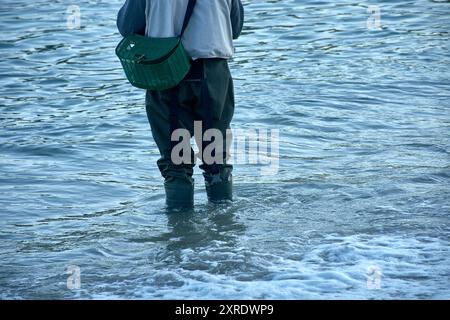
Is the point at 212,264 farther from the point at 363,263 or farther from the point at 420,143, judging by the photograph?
the point at 420,143

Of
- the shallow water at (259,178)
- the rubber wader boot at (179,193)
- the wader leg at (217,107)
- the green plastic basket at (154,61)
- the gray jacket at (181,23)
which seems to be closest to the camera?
the shallow water at (259,178)

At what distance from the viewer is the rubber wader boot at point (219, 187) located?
21.9ft

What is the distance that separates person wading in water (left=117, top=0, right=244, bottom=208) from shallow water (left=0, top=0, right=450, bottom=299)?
0.41m

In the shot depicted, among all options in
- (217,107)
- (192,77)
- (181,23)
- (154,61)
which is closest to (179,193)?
(217,107)

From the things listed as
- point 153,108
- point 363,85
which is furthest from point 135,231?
point 363,85

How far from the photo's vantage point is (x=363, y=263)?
561 centimetres

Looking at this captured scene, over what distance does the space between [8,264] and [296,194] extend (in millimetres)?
2327

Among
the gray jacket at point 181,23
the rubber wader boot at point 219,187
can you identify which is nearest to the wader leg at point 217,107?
the rubber wader boot at point 219,187

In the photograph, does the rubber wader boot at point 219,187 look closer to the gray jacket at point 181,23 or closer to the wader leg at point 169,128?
the wader leg at point 169,128

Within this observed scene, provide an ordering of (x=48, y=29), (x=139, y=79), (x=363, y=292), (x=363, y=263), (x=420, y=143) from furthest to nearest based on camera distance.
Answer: (x=48, y=29), (x=420, y=143), (x=139, y=79), (x=363, y=263), (x=363, y=292)

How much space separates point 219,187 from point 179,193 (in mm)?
320

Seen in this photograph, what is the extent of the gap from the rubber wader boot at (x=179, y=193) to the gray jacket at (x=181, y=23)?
911 mm

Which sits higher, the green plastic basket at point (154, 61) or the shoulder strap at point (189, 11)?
the shoulder strap at point (189, 11)

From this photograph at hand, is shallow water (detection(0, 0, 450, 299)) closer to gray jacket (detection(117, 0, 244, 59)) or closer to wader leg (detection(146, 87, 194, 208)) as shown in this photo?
wader leg (detection(146, 87, 194, 208))
